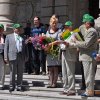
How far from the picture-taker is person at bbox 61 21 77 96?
10273mm

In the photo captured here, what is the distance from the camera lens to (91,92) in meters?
9.72

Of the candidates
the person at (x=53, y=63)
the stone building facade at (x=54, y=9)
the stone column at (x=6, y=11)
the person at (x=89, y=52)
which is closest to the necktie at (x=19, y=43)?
the person at (x=53, y=63)

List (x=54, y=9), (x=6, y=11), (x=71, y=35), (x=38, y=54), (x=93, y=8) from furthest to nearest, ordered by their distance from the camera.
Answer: (x=93, y=8)
(x=54, y=9)
(x=6, y=11)
(x=38, y=54)
(x=71, y=35)

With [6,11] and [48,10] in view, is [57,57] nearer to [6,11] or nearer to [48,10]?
[6,11]

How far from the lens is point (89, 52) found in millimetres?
9742

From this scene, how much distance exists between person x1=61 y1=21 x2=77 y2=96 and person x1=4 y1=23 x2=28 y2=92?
1.39 metres

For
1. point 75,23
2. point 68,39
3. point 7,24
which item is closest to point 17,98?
point 68,39

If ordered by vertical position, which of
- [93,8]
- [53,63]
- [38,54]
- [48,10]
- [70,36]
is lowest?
[53,63]

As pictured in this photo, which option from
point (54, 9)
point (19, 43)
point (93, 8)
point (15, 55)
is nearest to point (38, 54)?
point (19, 43)

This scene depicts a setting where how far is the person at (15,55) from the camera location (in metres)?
11.2

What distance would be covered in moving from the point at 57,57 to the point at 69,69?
31.8 inches

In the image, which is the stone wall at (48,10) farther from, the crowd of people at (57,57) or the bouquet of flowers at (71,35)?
the bouquet of flowers at (71,35)

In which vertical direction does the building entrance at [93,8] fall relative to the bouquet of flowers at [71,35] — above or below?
above

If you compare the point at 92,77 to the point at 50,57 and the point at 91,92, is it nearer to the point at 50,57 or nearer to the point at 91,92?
the point at 91,92
